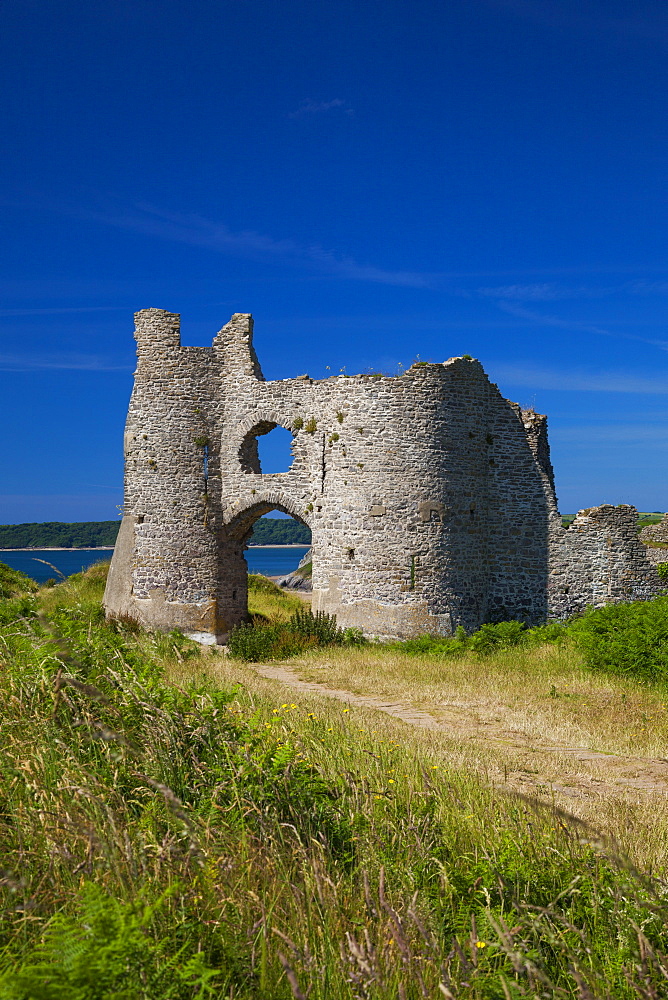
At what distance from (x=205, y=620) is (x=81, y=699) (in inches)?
600

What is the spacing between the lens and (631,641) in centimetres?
1246

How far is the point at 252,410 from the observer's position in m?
19.9

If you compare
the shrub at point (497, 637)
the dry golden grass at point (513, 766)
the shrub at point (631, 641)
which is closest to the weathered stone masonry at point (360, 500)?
the shrub at point (497, 637)

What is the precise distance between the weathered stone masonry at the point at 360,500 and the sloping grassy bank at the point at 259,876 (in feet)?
38.5

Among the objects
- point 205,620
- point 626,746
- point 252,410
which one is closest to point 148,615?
point 205,620

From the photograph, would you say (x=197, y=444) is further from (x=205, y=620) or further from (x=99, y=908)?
(x=99, y=908)

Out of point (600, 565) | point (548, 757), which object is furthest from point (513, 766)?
point (600, 565)

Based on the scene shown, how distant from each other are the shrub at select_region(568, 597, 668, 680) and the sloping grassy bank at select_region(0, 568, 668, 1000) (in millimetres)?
7769

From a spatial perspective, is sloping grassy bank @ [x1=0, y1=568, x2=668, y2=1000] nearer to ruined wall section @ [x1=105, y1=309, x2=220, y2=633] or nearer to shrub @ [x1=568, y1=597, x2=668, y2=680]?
shrub @ [x1=568, y1=597, x2=668, y2=680]

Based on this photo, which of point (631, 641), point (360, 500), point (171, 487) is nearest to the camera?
point (631, 641)

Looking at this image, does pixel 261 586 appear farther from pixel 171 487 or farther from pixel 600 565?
pixel 600 565

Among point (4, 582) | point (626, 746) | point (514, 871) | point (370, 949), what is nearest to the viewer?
point (370, 949)

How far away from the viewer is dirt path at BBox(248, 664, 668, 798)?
7289 millimetres

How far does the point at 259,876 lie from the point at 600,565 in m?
15.7
